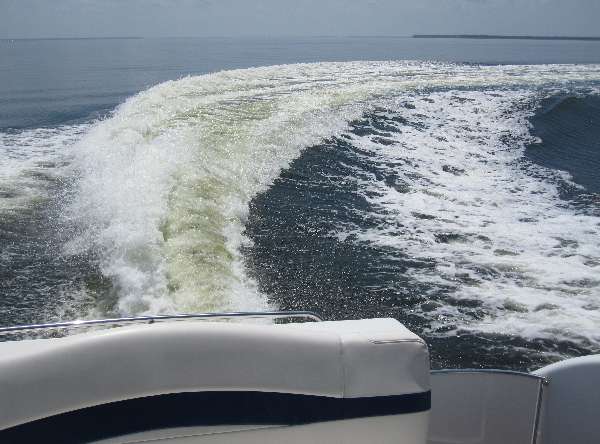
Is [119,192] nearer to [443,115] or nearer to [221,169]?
[221,169]

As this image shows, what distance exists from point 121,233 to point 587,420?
4917mm

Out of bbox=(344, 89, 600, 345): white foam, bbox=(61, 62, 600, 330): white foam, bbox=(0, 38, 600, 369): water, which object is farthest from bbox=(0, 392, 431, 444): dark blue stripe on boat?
bbox=(344, 89, 600, 345): white foam

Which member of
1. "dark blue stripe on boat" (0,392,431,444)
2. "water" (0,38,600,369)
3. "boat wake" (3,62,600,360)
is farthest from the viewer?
"boat wake" (3,62,600,360)

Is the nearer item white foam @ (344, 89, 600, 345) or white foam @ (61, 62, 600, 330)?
white foam @ (344, 89, 600, 345)

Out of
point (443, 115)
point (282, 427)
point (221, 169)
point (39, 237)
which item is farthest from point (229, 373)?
point (443, 115)

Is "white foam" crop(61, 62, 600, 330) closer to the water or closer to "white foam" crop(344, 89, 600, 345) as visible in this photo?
the water

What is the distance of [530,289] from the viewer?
5605 mm

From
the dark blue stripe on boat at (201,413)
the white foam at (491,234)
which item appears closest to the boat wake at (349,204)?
the white foam at (491,234)

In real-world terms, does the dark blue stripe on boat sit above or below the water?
above

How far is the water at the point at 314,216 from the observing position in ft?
16.8

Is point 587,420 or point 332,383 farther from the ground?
point 332,383

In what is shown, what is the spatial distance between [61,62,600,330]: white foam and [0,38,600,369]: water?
0.11 ft

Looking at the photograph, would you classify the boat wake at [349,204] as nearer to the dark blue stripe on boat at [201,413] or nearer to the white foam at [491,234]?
the white foam at [491,234]

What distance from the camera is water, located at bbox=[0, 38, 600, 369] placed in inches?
201
